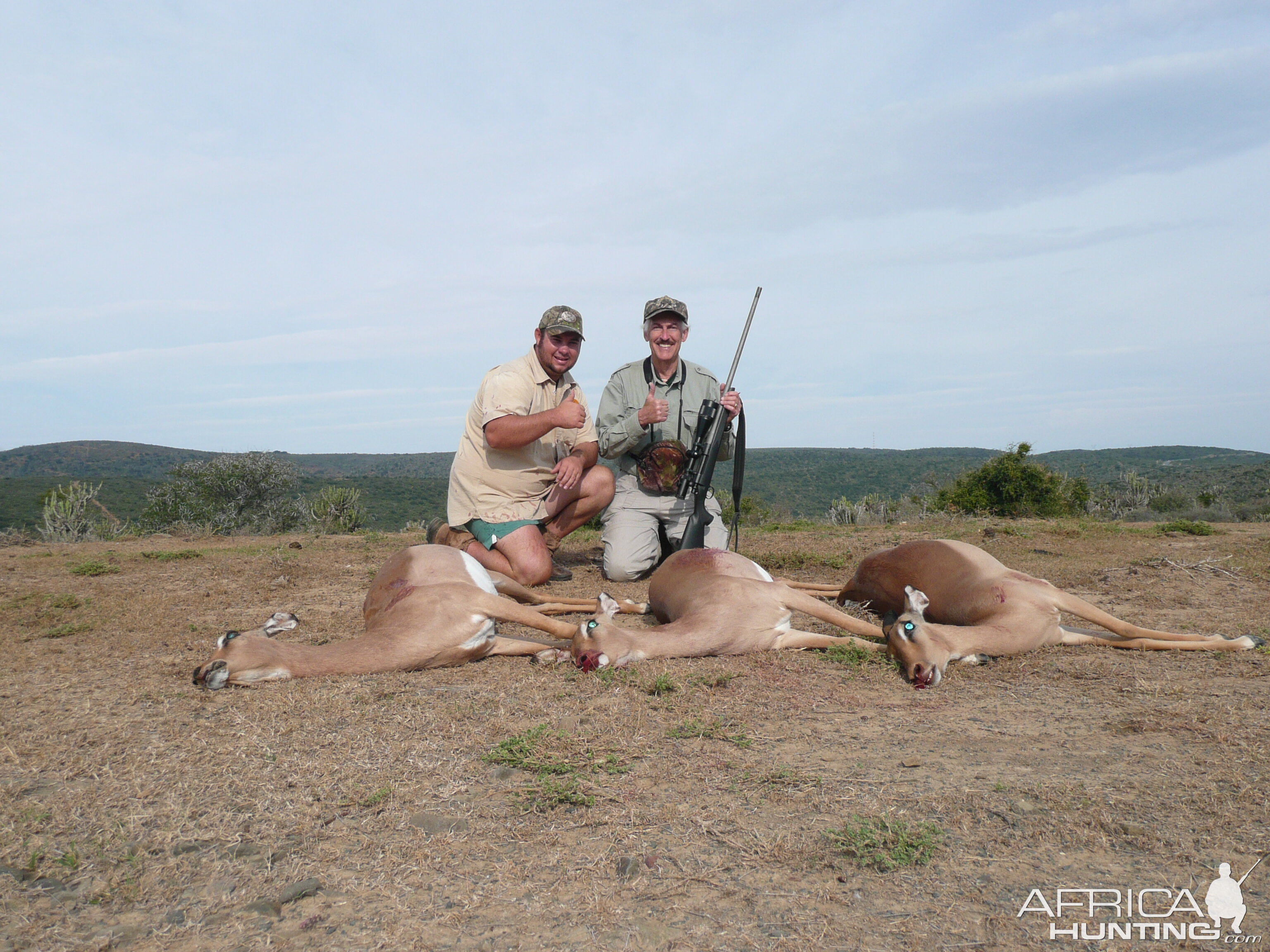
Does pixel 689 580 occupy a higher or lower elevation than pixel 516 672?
higher

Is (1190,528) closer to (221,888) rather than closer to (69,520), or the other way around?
(221,888)

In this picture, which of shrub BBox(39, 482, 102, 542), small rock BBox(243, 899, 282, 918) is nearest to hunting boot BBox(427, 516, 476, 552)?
small rock BBox(243, 899, 282, 918)

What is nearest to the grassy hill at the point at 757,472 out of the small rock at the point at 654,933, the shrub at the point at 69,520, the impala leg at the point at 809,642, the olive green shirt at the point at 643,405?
Answer: the shrub at the point at 69,520

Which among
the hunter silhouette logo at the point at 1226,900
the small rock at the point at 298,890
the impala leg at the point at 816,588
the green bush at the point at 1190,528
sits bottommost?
the small rock at the point at 298,890

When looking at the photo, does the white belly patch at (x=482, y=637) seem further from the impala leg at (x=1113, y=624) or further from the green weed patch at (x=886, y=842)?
the impala leg at (x=1113, y=624)

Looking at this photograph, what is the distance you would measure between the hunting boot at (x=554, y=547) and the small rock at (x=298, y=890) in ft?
15.4

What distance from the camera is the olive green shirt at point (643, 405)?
→ 25.9 ft

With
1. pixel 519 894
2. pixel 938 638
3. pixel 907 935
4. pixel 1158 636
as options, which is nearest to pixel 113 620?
pixel 519 894

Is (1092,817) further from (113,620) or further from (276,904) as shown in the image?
(113,620)

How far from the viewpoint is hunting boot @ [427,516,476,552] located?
7.04m

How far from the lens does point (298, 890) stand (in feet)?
7.32

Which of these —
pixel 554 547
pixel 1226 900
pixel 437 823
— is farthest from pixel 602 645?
pixel 554 547

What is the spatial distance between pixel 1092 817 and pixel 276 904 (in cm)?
227

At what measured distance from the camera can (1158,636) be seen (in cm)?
467
